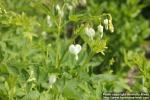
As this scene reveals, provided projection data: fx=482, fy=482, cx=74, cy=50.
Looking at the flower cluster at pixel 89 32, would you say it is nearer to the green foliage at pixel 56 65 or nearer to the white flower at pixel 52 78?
the green foliage at pixel 56 65

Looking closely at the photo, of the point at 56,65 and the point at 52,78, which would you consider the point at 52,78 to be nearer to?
the point at 52,78

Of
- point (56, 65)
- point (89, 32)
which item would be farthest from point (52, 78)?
point (89, 32)

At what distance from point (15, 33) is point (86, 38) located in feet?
3.15

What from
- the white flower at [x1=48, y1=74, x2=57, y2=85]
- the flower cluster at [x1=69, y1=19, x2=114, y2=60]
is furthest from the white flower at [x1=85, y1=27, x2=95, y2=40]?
the white flower at [x1=48, y1=74, x2=57, y2=85]

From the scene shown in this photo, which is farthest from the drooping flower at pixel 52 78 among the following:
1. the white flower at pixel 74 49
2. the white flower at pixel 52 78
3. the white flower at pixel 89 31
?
the white flower at pixel 89 31

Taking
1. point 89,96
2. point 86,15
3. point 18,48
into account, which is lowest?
point 89,96

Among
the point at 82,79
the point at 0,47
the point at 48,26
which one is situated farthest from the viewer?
the point at 48,26

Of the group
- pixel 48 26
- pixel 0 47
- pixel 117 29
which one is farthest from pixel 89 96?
pixel 117 29

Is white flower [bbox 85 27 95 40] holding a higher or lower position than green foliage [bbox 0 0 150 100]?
higher

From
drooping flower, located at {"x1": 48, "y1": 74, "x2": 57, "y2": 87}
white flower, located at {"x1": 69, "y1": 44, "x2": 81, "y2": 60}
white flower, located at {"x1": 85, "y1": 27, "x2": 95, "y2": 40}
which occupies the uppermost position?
white flower, located at {"x1": 85, "y1": 27, "x2": 95, "y2": 40}

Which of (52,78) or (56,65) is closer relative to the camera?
(52,78)

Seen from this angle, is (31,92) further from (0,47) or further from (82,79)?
(0,47)

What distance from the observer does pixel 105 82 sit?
3.20 metres

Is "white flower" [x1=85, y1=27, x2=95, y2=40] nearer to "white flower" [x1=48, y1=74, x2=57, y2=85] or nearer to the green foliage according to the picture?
the green foliage
